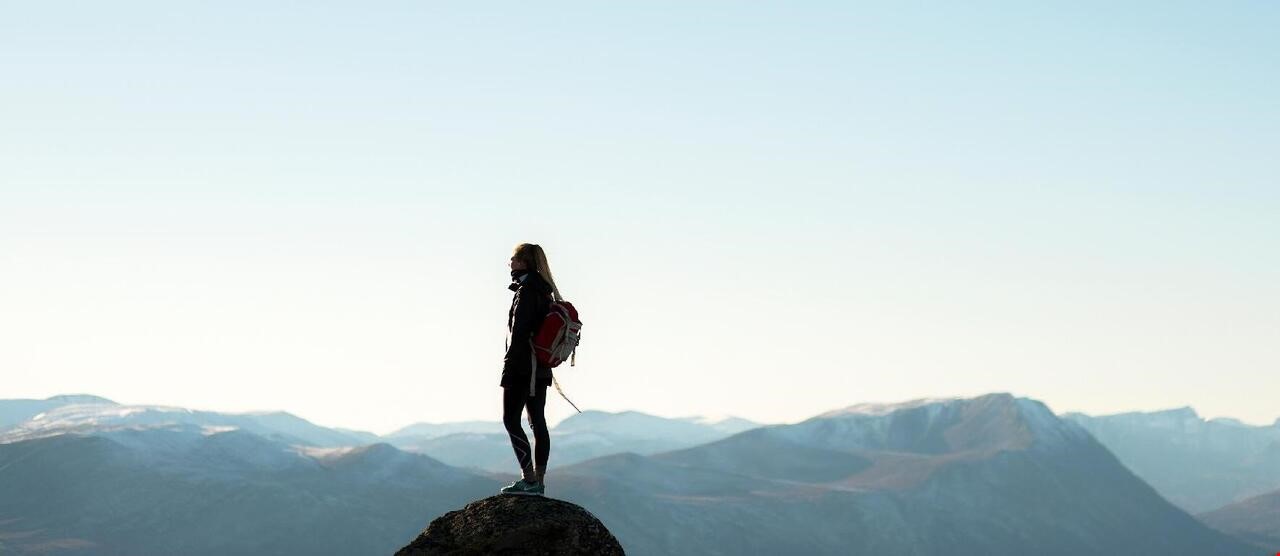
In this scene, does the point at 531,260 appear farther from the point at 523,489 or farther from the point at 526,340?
the point at 523,489

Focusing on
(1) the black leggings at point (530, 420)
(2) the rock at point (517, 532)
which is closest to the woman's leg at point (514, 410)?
(1) the black leggings at point (530, 420)

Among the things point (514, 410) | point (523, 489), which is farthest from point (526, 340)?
point (523, 489)

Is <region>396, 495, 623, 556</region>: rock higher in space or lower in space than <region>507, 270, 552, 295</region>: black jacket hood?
lower

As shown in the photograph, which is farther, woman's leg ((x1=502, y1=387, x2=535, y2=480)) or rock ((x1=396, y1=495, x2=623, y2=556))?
woman's leg ((x1=502, y1=387, x2=535, y2=480))

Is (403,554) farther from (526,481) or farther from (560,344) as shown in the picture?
(560,344)

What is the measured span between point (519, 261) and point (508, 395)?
1.75 meters

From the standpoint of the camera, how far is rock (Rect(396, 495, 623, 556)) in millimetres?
19297

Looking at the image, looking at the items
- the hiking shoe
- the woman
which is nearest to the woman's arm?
the woman

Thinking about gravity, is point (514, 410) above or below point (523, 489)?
above

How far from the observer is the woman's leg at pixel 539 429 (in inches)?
779

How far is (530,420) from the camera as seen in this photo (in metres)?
20.0

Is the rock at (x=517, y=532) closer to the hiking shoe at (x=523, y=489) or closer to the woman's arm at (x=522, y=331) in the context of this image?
the hiking shoe at (x=523, y=489)

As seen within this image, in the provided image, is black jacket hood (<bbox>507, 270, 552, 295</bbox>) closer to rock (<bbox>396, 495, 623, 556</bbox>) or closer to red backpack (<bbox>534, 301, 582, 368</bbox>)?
red backpack (<bbox>534, 301, 582, 368</bbox>)

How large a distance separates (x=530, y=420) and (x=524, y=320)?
1.46 m
